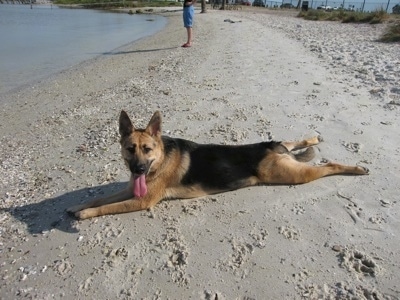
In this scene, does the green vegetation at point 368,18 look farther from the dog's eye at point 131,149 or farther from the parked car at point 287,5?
the parked car at point 287,5

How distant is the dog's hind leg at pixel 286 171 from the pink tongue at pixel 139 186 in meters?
1.61

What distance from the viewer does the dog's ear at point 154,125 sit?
475 centimetres

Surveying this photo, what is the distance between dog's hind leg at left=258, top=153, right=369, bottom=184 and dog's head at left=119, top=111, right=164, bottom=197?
1.47 m

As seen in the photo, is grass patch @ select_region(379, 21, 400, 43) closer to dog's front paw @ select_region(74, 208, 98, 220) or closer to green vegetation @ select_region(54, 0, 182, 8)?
dog's front paw @ select_region(74, 208, 98, 220)

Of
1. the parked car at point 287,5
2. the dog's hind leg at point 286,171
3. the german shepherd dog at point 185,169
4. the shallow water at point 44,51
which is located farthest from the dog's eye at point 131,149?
the parked car at point 287,5

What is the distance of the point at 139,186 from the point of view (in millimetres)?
4664

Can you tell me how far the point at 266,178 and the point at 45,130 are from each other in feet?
17.2

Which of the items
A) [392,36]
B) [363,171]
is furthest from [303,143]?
[392,36]

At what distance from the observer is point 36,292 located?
3559 mm

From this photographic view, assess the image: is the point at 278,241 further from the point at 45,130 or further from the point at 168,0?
the point at 168,0

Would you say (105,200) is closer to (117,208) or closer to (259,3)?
(117,208)

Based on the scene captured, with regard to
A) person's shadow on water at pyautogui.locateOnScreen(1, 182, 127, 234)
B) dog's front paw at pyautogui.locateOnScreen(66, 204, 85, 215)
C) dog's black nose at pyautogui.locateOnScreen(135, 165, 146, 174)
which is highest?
dog's black nose at pyautogui.locateOnScreen(135, 165, 146, 174)

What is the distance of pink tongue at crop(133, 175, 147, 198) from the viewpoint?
15.2ft

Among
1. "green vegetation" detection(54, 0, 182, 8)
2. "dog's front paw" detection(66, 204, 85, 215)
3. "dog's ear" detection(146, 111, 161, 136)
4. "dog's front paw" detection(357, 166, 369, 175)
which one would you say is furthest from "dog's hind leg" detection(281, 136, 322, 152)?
"green vegetation" detection(54, 0, 182, 8)
